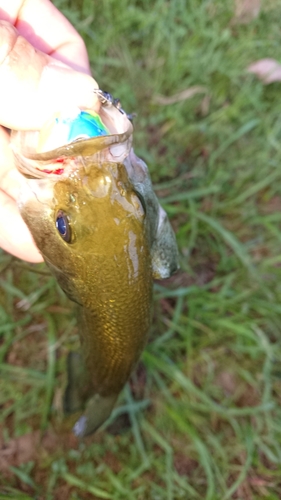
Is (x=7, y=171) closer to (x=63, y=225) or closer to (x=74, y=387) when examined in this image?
(x=63, y=225)

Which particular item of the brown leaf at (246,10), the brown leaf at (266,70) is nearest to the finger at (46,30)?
the brown leaf at (266,70)

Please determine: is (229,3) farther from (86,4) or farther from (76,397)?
(76,397)

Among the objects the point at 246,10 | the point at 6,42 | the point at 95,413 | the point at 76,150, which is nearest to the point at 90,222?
the point at 76,150

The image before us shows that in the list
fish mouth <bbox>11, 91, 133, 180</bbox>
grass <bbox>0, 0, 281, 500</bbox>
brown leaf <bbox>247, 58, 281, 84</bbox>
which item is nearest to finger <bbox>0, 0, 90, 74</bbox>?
fish mouth <bbox>11, 91, 133, 180</bbox>

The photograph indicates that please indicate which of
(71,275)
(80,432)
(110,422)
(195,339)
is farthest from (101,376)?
(195,339)

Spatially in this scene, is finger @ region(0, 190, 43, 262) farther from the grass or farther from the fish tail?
the fish tail
